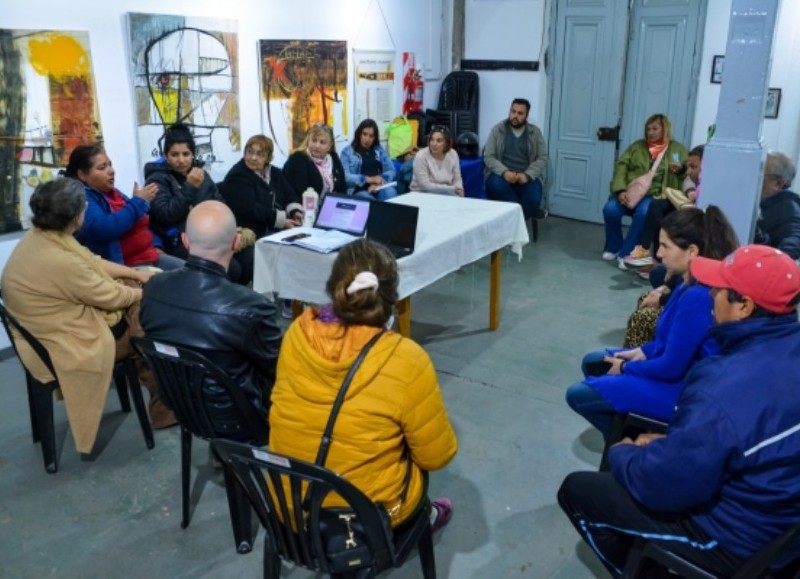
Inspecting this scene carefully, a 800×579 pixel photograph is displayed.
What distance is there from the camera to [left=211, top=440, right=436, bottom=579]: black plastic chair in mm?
1566

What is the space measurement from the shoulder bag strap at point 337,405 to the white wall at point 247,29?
9.48 feet

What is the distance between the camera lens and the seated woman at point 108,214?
3.32 metres

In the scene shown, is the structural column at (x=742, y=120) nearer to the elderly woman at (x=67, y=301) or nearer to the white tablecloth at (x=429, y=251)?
the white tablecloth at (x=429, y=251)

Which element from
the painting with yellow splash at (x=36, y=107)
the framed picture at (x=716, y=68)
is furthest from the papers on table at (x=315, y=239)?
the framed picture at (x=716, y=68)

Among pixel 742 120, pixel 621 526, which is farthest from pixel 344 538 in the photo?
pixel 742 120

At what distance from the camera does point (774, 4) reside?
10.5 ft

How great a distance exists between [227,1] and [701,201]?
3.27 m

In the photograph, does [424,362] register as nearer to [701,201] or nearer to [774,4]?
[701,201]

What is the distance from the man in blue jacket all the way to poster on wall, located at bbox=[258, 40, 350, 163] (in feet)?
13.3

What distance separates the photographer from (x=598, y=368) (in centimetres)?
276

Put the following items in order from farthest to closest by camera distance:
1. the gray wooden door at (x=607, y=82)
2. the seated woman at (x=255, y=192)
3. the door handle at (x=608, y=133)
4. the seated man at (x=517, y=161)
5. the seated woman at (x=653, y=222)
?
1. the door handle at (x=608, y=133)
2. the seated man at (x=517, y=161)
3. the gray wooden door at (x=607, y=82)
4. the seated woman at (x=653, y=222)
5. the seated woman at (x=255, y=192)

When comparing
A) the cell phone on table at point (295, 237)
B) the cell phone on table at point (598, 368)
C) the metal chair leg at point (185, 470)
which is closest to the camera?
the metal chair leg at point (185, 470)

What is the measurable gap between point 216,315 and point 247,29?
3.41 m

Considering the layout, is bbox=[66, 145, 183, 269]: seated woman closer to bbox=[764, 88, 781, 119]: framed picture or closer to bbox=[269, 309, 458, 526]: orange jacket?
bbox=[269, 309, 458, 526]: orange jacket
